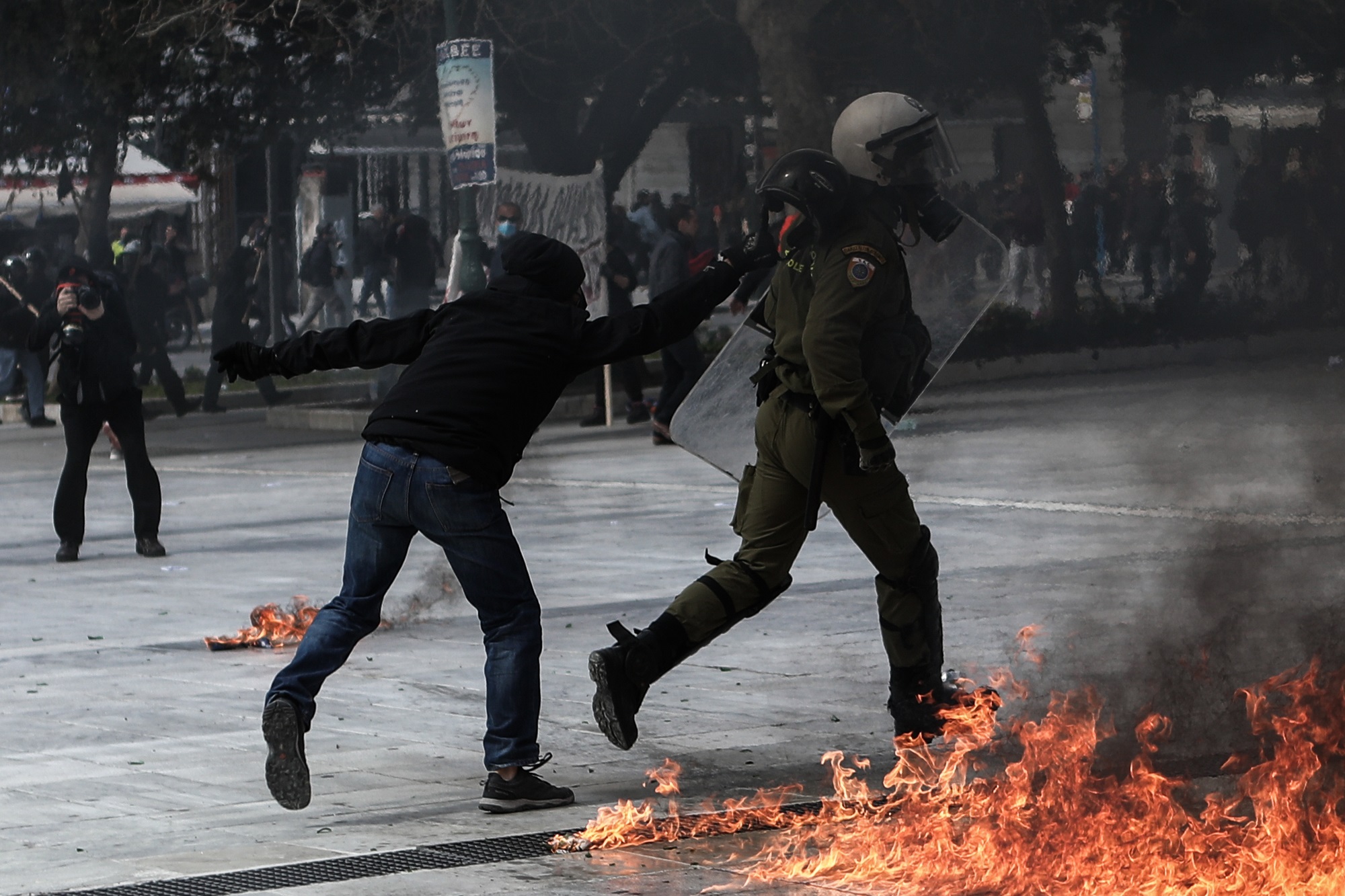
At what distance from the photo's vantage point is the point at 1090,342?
1265 centimetres

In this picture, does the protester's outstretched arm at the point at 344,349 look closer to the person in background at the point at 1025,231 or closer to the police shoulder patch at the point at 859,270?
the police shoulder patch at the point at 859,270

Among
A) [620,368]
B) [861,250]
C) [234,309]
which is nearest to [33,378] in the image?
[234,309]

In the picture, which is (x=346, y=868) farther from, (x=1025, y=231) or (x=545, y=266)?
(x=1025, y=231)

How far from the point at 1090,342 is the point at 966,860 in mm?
8720

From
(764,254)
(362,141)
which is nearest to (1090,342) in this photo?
(764,254)

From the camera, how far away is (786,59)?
Result: 12641 millimetres

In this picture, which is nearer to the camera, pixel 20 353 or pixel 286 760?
pixel 286 760

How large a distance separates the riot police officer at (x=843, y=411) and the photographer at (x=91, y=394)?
19.5ft

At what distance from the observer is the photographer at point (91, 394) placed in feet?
34.9

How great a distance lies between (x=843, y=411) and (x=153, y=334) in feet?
54.3

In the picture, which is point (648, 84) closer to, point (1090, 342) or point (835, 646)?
point (1090, 342)

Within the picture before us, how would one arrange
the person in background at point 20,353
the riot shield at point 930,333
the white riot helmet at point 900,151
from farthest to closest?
1. the person in background at point 20,353
2. the riot shield at point 930,333
3. the white riot helmet at point 900,151

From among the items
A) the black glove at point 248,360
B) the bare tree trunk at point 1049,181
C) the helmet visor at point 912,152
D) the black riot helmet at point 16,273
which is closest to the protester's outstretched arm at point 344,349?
the black glove at point 248,360

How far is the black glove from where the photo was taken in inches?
207
